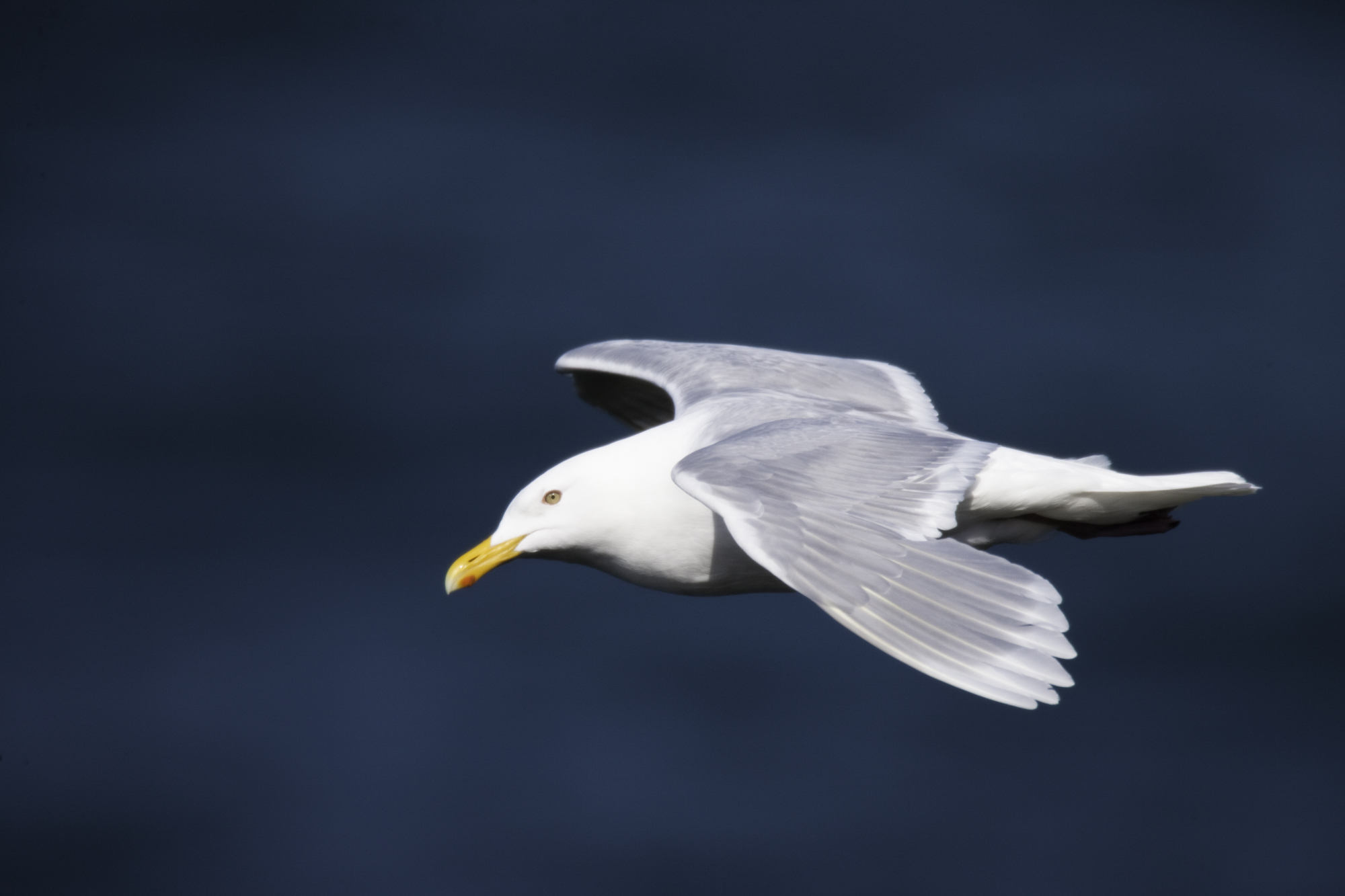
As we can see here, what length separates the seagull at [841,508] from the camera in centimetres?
408

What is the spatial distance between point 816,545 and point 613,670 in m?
10.3

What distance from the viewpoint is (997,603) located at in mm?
4109

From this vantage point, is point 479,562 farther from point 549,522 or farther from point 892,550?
point 892,550

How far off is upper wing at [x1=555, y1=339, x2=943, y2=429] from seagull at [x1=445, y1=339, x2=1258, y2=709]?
0.05 ft

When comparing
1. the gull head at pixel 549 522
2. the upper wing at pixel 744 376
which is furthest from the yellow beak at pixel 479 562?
the upper wing at pixel 744 376

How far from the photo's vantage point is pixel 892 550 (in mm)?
4402

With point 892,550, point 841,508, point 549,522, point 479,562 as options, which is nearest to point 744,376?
point 549,522

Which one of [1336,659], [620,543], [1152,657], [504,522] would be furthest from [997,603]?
[1336,659]

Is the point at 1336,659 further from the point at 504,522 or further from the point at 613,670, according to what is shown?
the point at 504,522

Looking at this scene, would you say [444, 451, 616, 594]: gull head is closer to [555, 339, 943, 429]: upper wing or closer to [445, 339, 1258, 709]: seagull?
[445, 339, 1258, 709]: seagull

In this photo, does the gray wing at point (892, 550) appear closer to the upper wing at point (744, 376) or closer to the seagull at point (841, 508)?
the seagull at point (841, 508)

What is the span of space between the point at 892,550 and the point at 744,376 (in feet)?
8.61

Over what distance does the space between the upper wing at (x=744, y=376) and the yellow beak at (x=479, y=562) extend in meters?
1.24

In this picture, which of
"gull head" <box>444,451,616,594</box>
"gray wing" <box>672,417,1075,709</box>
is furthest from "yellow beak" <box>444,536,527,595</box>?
"gray wing" <box>672,417,1075,709</box>
